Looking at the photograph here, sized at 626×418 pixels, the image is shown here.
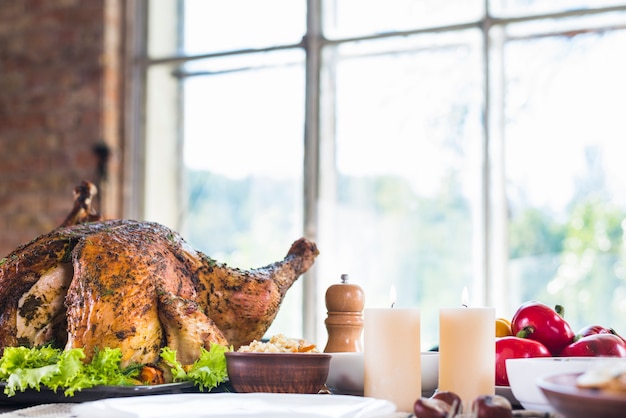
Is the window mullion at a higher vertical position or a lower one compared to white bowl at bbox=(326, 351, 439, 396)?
higher

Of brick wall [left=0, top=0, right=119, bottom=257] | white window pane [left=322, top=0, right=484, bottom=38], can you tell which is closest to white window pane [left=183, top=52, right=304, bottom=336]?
white window pane [left=322, top=0, right=484, bottom=38]

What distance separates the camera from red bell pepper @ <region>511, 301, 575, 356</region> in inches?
55.2

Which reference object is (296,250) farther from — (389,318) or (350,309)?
(389,318)

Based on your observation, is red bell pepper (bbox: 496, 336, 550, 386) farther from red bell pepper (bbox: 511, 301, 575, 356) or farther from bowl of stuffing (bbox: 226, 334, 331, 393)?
bowl of stuffing (bbox: 226, 334, 331, 393)

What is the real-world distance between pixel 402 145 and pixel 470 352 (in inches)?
104

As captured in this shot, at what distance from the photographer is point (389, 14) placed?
153 inches

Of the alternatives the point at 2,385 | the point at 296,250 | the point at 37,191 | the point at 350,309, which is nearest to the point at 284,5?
the point at 37,191

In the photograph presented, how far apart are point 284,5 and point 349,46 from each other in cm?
43

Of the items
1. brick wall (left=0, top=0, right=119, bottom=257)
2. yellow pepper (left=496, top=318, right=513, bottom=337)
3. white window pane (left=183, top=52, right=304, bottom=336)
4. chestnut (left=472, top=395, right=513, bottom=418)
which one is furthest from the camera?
brick wall (left=0, top=0, right=119, bottom=257)

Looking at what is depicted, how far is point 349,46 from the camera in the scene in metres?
3.95

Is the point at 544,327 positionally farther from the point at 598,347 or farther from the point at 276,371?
the point at 276,371

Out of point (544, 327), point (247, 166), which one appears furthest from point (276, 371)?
point (247, 166)

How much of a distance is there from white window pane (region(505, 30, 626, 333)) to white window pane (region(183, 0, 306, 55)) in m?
1.13

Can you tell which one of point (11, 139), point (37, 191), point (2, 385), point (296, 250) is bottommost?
point (2, 385)
